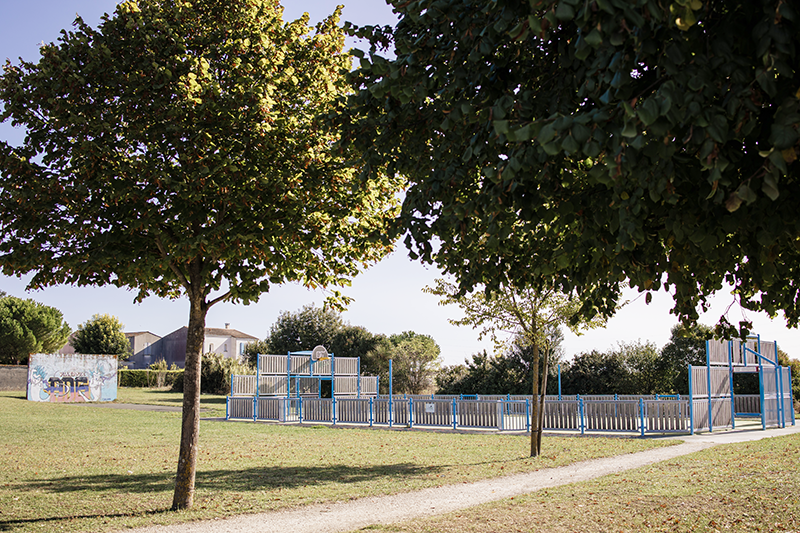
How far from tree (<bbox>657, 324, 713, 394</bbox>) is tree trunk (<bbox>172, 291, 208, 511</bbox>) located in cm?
2731

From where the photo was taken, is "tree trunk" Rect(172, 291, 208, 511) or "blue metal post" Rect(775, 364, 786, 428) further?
"blue metal post" Rect(775, 364, 786, 428)

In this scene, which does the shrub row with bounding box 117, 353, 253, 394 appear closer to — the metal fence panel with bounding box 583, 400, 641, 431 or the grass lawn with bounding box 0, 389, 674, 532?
the grass lawn with bounding box 0, 389, 674, 532

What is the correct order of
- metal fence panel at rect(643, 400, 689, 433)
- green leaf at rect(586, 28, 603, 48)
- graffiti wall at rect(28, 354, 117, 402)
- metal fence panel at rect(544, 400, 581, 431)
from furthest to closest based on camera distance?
1. graffiti wall at rect(28, 354, 117, 402)
2. metal fence panel at rect(544, 400, 581, 431)
3. metal fence panel at rect(643, 400, 689, 433)
4. green leaf at rect(586, 28, 603, 48)

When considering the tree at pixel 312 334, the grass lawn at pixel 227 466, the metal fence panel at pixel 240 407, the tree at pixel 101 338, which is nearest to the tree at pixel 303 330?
the tree at pixel 312 334

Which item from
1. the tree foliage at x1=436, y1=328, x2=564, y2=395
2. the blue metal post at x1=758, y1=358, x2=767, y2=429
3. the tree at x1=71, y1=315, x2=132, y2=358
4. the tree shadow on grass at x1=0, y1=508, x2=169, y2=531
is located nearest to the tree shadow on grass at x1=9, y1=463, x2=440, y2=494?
the tree shadow on grass at x1=0, y1=508, x2=169, y2=531

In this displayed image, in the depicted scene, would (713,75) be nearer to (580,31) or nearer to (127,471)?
(580,31)

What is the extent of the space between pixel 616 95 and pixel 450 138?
2.17 metres

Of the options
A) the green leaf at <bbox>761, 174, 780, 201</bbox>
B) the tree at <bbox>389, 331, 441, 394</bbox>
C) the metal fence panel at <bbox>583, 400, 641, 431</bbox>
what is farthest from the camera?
the tree at <bbox>389, 331, 441, 394</bbox>

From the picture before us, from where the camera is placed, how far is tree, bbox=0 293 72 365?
57.9 meters

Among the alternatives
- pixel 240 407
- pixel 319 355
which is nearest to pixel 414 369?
pixel 319 355

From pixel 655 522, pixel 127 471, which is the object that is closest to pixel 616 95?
pixel 655 522

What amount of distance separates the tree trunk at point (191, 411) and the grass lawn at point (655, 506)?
9.55 ft

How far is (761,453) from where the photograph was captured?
13.9 metres

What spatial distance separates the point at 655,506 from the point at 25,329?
64.3m
